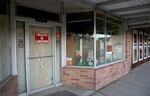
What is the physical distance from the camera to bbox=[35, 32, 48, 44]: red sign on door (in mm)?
6797

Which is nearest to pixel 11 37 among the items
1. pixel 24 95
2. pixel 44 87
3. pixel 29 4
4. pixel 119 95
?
pixel 29 4

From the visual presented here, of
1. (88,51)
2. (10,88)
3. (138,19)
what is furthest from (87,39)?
(138,19)

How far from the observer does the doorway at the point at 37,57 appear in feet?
20.3

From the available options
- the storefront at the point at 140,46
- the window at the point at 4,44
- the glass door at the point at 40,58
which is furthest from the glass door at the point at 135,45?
the window at the point at 4,44

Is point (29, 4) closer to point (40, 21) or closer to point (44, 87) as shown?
point (40, 21)

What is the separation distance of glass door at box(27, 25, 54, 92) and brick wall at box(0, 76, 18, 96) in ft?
2.91

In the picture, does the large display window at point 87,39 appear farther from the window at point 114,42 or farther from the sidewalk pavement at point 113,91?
the sidewalk pavement at point 113,91

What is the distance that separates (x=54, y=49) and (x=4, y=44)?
252 cm

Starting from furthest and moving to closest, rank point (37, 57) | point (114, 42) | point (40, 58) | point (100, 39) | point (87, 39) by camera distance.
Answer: point (114, 42), point (100, 39), point (87, 39), point (40, 58), point (37, 57)

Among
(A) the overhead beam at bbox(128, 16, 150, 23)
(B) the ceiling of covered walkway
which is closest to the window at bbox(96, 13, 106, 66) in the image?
(B) the ceiling of covered walkway

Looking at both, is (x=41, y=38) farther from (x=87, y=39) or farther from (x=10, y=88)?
(x=10, y=88)

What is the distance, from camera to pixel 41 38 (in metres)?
6.96

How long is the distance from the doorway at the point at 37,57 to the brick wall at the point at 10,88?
0.54 meters

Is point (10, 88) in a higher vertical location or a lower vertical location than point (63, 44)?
lower
